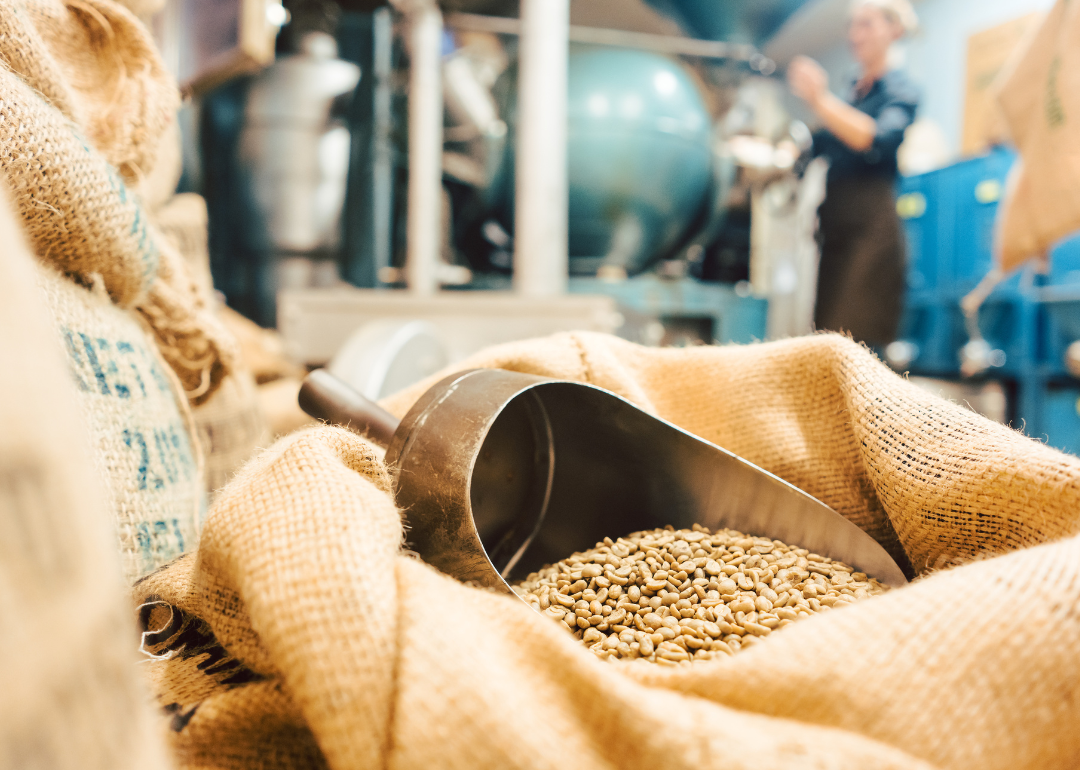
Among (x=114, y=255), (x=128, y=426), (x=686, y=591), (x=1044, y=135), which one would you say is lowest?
(x=686, y=591)

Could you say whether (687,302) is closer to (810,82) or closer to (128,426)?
(810,82)

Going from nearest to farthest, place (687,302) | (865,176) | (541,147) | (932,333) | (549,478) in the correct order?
(549,478), (541,147), (865,176), (687,302), (932,333)

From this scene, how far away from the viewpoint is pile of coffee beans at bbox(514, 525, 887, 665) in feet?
1.42

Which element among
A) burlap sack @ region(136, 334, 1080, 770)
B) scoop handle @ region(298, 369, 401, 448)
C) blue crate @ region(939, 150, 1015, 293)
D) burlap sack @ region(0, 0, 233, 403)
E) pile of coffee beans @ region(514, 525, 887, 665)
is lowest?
pile of coffee beans @ region(514, 525, 887, 665)

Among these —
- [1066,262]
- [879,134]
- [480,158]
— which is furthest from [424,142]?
[1066,262]

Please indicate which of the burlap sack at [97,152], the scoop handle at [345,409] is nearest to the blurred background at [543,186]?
the burlap sack at [97,152]

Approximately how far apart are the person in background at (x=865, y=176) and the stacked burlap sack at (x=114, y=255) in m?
2.17

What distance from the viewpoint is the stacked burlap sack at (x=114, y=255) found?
49 cm

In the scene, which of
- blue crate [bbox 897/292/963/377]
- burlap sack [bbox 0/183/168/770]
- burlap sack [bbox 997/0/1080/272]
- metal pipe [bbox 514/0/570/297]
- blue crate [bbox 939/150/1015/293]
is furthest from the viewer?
blue crate [bbox 897/292/963/377]

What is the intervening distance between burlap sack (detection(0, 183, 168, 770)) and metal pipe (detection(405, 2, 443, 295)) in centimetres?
207

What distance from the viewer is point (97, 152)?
0.55 m

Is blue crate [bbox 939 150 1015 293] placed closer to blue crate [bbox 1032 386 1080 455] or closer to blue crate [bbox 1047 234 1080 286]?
blue crate [bbox 1047 234 1080 286]

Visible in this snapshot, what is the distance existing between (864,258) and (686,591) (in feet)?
7.65

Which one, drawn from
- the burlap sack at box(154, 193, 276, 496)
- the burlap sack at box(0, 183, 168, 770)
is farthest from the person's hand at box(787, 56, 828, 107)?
the burlap sack at box(0, 183, 168, 770)
